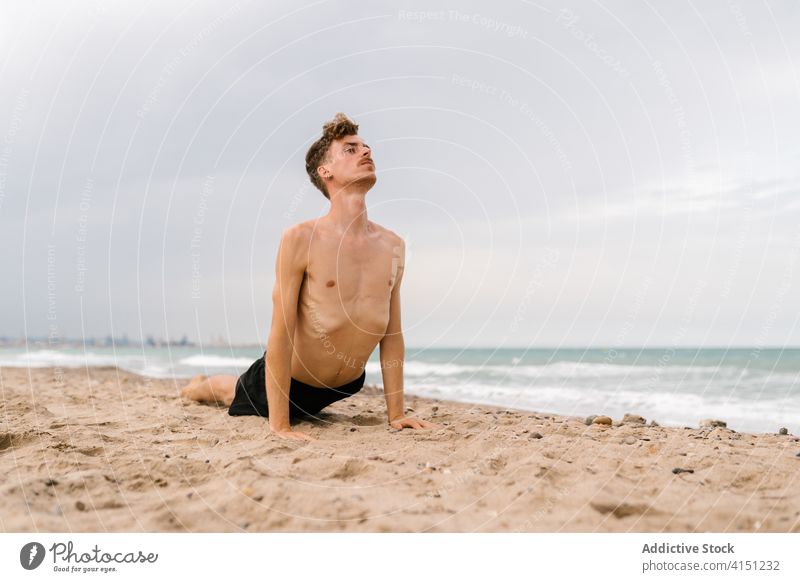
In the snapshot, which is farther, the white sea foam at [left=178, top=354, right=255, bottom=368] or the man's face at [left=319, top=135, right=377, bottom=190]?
the white sea foam at [left=178, top=354, right=255, bottom=368]

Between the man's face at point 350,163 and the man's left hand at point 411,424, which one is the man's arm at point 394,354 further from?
the man's face at point 350,163

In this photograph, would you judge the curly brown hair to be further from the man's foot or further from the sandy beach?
the man's foot

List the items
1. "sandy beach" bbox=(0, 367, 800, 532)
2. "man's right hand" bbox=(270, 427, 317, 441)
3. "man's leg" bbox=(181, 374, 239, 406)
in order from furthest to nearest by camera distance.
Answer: "man's leg" bbox=(181, 374, 239, 406)
"man's right hand" bbox=(270, 427, 317, 441)
"sandy beach" bbox=(0, 367, 800, 532)

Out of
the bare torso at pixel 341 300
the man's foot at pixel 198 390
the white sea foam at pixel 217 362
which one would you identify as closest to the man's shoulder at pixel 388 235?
the bare torso at pixel 341 300

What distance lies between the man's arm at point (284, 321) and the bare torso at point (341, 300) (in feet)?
0.35

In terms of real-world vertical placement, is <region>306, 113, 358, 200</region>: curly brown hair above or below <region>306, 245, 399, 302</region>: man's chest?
above

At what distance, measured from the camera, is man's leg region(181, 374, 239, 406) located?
685cm

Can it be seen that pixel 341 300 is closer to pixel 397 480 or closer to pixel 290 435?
pixel 290 435

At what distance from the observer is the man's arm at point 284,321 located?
16.4 feet

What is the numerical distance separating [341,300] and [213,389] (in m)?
2.71

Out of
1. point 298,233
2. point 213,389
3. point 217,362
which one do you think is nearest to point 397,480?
point 298,233

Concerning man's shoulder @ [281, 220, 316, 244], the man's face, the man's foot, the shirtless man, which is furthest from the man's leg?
the man's face

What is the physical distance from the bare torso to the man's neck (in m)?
0.06
